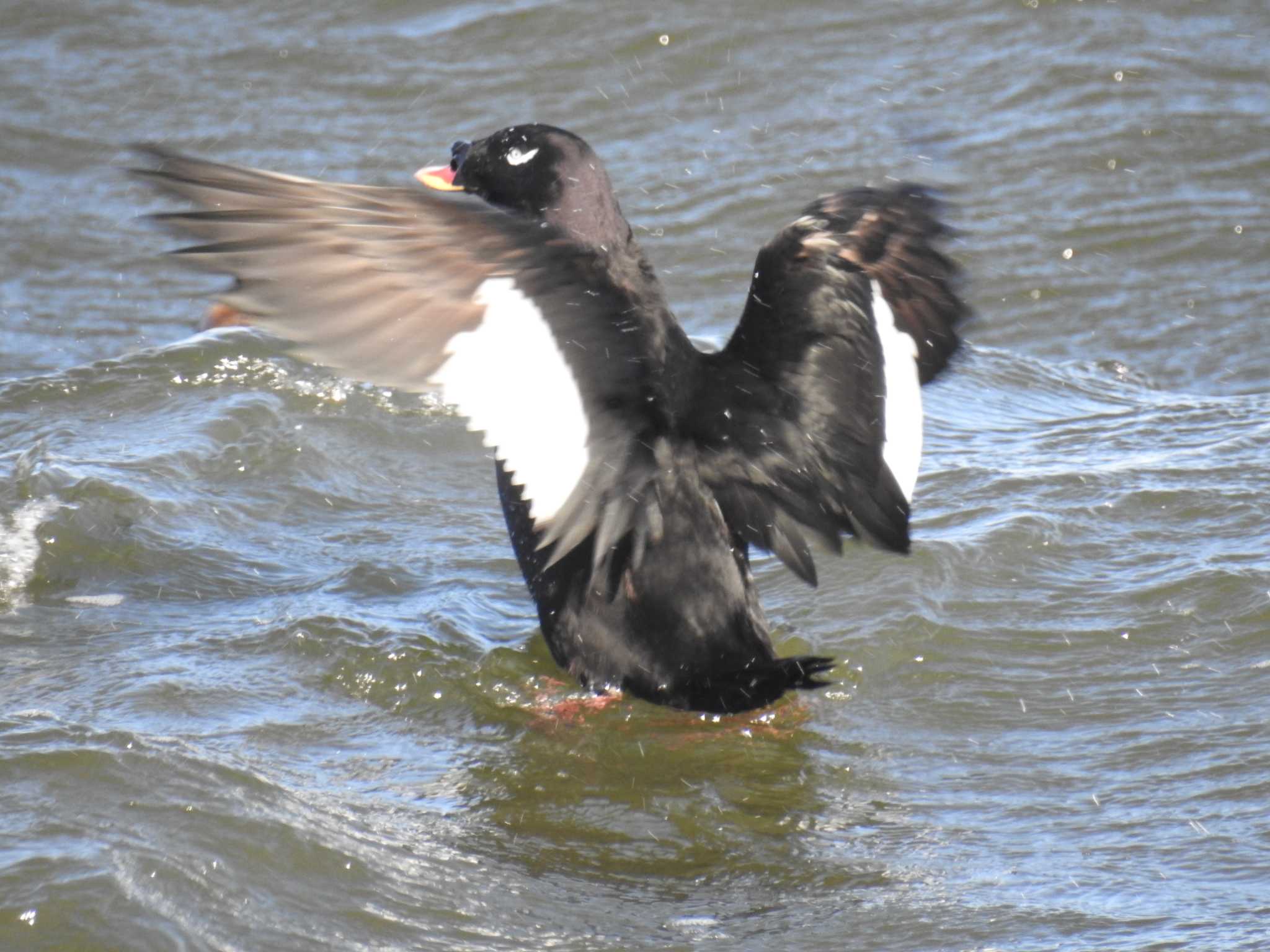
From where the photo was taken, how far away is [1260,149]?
324 inches

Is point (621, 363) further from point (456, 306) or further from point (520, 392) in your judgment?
point (456, 306)

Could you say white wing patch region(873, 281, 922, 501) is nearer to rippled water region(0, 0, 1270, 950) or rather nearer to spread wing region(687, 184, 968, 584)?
spread wing region(687, 184, 968, 584)

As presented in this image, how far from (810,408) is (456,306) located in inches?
36.7

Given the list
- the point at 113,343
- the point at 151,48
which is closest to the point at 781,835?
the point at 113,343

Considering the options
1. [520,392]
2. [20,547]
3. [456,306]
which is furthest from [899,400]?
[20,547]

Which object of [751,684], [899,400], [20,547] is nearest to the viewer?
[751,684]

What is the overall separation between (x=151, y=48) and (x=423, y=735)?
6978 mm

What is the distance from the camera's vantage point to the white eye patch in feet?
13.8

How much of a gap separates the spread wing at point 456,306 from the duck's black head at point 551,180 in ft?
1.84

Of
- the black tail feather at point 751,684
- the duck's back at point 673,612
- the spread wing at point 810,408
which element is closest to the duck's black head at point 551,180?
the spread wing at point 810,408

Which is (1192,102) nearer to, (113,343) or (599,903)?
(113,343)

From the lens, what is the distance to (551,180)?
4.13 m

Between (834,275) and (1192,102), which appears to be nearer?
(834,275)

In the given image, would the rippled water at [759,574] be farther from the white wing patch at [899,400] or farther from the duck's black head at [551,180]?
the duck's black head at [551,180]
